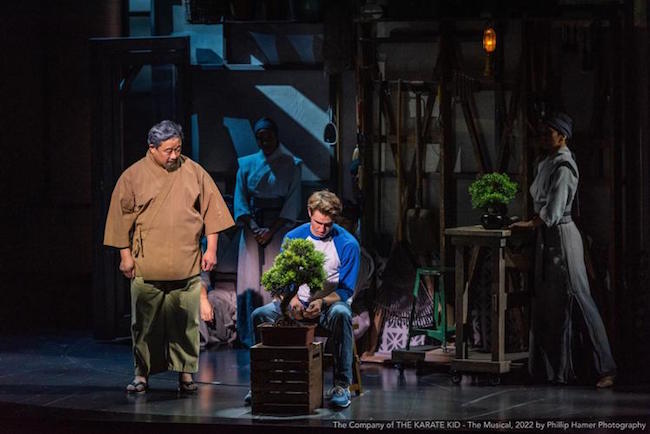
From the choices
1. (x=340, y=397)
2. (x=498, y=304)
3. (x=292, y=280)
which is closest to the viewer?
(x=292, y=280)

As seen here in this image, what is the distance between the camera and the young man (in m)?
7.68

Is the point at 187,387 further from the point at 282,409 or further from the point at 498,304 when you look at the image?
the point at 498,304

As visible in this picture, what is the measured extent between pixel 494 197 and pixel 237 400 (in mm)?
2106

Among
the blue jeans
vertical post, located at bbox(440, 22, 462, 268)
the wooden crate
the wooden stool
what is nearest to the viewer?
the wooden crate

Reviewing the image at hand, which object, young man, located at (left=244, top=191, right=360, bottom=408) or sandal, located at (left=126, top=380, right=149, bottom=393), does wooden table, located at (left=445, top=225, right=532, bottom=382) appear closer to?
young man, located at (left=244, top=191, right=360, bottom=408)

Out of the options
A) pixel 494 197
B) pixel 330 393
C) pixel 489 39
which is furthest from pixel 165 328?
pixel 489 39

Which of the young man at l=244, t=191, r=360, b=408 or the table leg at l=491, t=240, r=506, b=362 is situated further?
the table leg at l=491, t=240, r=506, b=362

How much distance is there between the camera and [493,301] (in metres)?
8.41

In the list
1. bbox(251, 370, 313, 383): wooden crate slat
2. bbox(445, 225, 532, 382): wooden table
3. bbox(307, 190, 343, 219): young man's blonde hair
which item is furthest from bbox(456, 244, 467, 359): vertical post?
bbox(251, 370, 313, 383): wooden crate slat

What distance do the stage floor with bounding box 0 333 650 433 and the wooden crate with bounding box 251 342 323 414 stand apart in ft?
0.35

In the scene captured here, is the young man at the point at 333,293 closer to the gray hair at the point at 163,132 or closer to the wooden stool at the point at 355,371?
the wooden stool at the point at 355,371

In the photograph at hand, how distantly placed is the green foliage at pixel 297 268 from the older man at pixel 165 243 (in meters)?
0.85

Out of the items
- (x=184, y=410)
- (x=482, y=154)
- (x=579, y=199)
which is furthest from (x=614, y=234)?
(x=184, y=410)

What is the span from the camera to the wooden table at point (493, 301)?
8.39 metres
